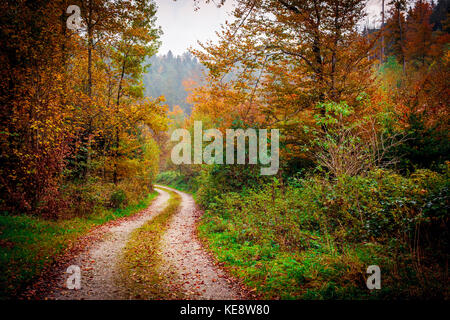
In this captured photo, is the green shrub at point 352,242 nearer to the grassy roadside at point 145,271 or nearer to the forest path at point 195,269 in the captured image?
the forest path at point 195,269

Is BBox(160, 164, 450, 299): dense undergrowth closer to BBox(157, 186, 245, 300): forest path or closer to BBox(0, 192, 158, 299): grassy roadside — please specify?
BBox(157, 186, 245, 300): forest path

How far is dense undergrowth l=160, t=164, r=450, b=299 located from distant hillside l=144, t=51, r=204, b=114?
53.9m

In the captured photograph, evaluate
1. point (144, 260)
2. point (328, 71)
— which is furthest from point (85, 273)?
point (328, 71)

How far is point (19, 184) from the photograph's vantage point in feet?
24.4

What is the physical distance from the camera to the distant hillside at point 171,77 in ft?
202

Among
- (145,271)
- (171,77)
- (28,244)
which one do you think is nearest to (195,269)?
(145,271)

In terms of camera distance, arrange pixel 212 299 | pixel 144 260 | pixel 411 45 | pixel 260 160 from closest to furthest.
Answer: pixel 212 299
pixel 144 260
pixel 260 160
pixel 411 45

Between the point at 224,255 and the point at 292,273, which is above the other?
the point at 292,273

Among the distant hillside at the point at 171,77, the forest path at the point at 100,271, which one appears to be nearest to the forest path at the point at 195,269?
the forest path at the point at 100,271

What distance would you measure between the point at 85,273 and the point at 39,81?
7.78m

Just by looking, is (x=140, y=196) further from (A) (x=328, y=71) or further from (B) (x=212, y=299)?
(A) (x=328, y=71)

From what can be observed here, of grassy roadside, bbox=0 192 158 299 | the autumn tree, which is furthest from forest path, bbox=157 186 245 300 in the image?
the autumn tree

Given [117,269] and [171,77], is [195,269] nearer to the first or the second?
[117,269]

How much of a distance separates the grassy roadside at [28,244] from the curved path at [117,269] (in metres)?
0.51
